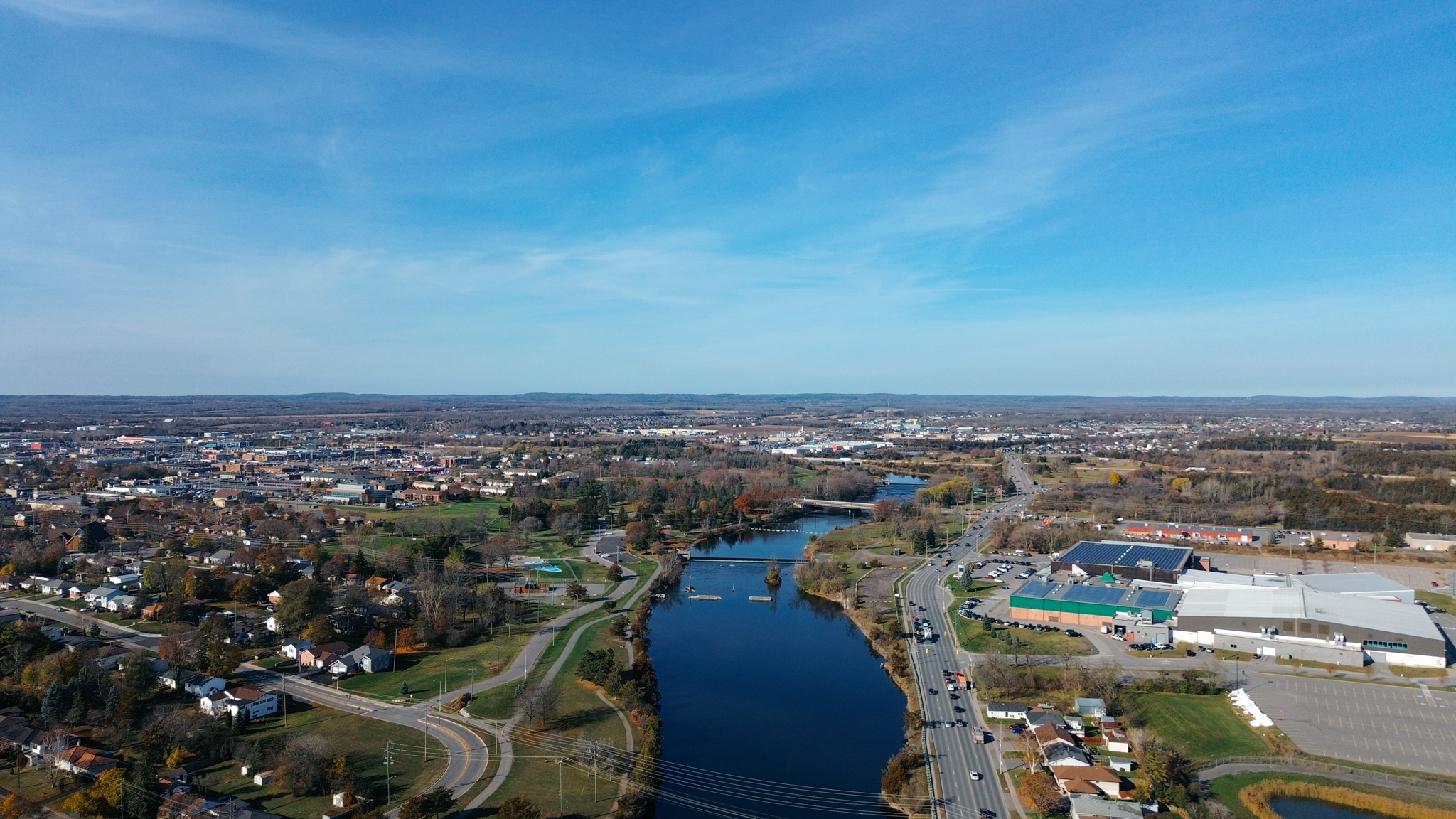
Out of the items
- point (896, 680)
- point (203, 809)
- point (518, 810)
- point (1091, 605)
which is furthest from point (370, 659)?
point (1091, 605)

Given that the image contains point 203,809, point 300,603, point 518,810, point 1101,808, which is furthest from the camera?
point 300,603

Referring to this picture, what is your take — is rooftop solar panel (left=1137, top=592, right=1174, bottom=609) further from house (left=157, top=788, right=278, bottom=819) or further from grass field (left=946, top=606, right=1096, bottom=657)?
house (left=157, top=788, right=278, bottom=819)

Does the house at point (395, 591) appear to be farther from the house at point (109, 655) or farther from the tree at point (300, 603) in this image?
the house at point (109, 655)

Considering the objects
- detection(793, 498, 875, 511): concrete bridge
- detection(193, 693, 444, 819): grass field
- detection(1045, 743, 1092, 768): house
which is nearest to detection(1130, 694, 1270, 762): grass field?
detection(1045, 743, 1092, 768): house

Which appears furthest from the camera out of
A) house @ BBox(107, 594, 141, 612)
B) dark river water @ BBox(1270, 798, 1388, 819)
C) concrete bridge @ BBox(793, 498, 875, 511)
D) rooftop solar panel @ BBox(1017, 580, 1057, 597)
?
concrete bridge @ BBox(793, 498, 875, 511)

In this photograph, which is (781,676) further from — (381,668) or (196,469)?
(196,469)

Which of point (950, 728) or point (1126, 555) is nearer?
point (950, 728)

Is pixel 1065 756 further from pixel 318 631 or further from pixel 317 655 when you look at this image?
pixel 318 631

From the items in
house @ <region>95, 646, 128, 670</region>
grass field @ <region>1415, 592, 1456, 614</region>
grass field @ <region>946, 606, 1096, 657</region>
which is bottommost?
grass field @ <region>946, 606, 1096, 657</region>

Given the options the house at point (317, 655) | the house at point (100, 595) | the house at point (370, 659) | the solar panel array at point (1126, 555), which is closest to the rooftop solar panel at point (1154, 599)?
the solar panel array at point (1126, 555)
